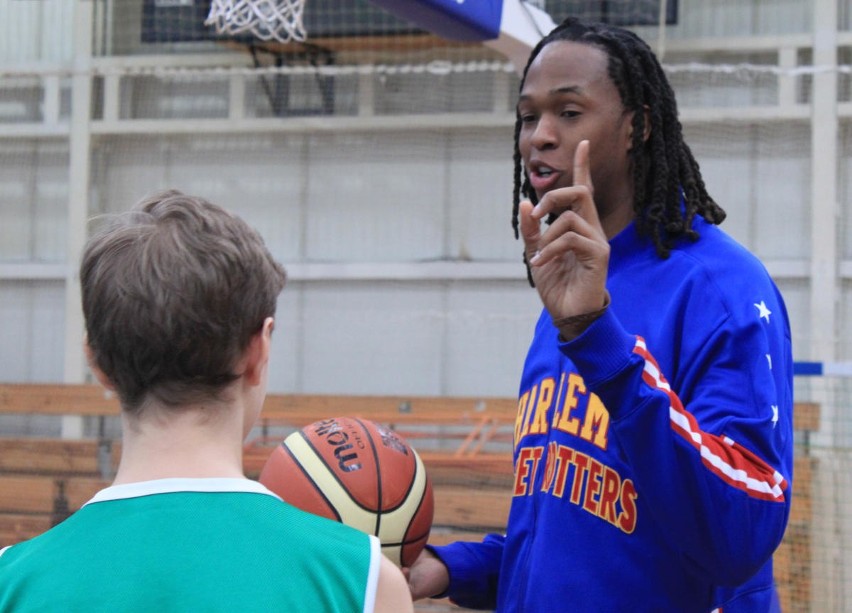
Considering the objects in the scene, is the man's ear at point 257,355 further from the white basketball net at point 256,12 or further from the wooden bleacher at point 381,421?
the white basketball net at point 256,12

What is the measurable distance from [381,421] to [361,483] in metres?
5.85

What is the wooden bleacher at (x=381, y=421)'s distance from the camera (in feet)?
21.1

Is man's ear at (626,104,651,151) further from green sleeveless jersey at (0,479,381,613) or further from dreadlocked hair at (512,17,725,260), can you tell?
green sleeveless jersey at (0,479,381,613)

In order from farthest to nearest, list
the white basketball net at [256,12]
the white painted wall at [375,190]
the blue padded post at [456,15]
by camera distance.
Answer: the white painted wall at [375,190] → the white basketball net at [256,12] → the blue padded post at [456,15]

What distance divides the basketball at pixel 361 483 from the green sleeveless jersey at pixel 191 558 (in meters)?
0.81

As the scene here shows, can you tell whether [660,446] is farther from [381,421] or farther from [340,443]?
[381,421]

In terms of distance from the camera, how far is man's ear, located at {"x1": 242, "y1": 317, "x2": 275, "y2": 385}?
1102 millimetres

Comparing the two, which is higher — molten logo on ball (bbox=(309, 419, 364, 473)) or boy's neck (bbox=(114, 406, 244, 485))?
boy's neck (bbox=(114, 406, 244, 485))

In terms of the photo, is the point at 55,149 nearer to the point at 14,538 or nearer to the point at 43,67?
the point at 43,67

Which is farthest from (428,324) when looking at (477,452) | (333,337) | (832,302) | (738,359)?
(738,359)

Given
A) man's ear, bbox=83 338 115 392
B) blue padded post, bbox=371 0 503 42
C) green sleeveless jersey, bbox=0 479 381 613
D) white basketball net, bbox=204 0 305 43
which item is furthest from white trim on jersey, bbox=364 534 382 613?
white basketball net, bbox=204 0 305 43

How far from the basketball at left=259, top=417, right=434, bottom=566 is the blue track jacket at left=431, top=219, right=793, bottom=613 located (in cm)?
24

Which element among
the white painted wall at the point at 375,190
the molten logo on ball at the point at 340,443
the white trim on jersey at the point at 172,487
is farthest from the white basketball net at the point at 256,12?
the white trim on jersey at the point at 172,487

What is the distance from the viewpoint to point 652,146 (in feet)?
5.40
